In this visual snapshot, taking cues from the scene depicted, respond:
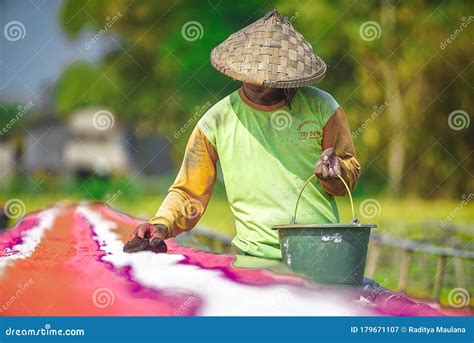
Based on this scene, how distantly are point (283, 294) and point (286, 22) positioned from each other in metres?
1.09

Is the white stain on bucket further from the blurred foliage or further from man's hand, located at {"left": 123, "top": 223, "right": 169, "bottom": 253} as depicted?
the blurred foliage

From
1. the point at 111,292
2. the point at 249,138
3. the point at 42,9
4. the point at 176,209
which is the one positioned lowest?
the point at 111,292

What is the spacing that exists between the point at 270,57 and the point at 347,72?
1.25 metres

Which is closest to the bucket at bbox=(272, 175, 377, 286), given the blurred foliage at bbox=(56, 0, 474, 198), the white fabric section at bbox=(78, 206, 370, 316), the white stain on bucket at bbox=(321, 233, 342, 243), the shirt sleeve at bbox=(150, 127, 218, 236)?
the white stain on bucket at bbox=(321, 233, 342, 243)

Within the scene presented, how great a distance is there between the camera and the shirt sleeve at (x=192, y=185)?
165 inches

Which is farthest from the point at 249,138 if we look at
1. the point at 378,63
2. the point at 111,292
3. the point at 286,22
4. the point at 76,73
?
the point at 378,63

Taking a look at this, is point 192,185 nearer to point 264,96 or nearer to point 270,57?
point 264,96

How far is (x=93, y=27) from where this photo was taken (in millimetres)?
4906

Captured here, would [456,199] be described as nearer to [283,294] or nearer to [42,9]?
[283,294]

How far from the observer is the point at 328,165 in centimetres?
390

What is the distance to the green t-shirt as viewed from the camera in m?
4.10

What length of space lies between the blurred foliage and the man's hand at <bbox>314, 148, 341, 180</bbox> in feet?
3.12

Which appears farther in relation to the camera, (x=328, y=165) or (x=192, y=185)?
(x=192, y=185)

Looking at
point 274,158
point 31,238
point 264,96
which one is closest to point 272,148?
point 274,158
